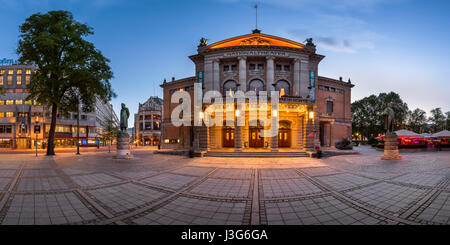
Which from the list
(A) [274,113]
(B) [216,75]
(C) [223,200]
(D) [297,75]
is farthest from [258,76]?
(C) [223,200]

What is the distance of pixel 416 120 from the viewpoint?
5619 cm

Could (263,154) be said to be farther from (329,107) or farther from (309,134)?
(329,107)

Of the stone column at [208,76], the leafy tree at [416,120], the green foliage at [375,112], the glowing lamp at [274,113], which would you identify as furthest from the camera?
the leafy tree at [416,120]

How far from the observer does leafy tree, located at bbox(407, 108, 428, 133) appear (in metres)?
55.9

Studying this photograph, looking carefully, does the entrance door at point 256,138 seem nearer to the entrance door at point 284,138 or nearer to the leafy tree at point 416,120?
the entrance door at point 284,138

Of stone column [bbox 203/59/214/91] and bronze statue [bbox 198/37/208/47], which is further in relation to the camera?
bronze statue [bbox 198/37/208/47]

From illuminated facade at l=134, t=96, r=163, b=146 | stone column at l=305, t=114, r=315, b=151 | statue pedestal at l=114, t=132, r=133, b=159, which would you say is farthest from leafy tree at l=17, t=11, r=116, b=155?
illuminated facade at l=134, t=96, r=163, b=146

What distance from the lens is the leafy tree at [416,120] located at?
5588 cm

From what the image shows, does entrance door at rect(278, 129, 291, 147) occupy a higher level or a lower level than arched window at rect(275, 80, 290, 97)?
lower

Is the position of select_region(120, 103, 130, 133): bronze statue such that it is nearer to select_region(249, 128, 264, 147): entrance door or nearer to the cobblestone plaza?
the cobblestone plaza

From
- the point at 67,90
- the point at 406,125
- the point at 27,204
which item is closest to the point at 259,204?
the point at 27,204

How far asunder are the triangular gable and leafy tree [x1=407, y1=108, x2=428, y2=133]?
184ft

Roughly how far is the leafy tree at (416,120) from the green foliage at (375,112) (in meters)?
3.69

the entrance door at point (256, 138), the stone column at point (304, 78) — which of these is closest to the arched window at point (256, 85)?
the stone column at point (304, 78)
